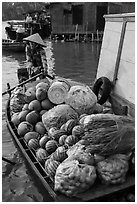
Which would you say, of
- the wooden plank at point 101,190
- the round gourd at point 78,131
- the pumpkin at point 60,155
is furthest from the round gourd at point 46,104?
the wooden plank at point 101,190

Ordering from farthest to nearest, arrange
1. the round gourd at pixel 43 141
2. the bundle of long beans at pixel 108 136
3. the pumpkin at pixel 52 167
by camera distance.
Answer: the round gourd at pixel 43 141 → the pumpkin at pixel 52 167 → the bundle of long beans at pixel 108 136

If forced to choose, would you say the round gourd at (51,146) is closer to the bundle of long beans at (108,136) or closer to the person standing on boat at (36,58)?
the bundle of long beans at (108,136)

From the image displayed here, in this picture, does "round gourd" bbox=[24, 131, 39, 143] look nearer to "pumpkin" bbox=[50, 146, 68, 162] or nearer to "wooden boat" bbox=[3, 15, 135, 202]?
"wooden boat" bbox=[3, 15, 135, 202]

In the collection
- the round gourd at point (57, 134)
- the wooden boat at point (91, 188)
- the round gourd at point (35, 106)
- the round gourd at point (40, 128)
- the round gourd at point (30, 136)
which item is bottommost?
the wooden boat at point (91, 188)

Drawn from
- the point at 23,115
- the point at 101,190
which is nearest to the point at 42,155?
the point at 101,190

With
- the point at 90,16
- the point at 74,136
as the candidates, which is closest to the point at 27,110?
the point at 74,136

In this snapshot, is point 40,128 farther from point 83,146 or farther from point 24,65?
point 24,65

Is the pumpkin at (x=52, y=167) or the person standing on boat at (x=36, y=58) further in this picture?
the person standing on boat at (x=36, y=58)

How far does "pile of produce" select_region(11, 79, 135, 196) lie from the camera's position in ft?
10.7

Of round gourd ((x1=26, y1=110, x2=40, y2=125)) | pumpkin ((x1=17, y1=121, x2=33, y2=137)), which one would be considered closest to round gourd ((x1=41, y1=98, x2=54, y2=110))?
round gourd ((x1=26, y1=110, x2=40, y2=125))

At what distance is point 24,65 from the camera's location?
1805 centimetres

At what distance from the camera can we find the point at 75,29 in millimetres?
→ 27812

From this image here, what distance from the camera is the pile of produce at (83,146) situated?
3258 millimetres

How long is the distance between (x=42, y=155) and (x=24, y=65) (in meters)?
14.4
